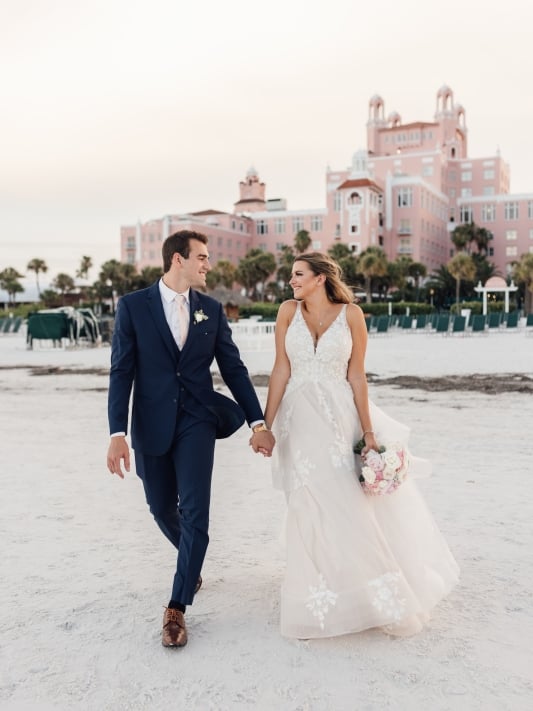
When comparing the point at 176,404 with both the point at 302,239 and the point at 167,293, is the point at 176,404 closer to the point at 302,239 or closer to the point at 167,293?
the point at 167,293

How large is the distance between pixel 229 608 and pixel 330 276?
170 cm

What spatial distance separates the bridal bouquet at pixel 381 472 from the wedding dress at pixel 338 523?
9 cm

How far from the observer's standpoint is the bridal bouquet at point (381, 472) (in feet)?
10.9

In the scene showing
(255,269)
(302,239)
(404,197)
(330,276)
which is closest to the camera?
(330,276)

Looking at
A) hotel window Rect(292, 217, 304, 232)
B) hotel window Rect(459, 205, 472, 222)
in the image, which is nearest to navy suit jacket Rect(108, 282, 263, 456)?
hotel window Rect(292, 217, 304, 232)

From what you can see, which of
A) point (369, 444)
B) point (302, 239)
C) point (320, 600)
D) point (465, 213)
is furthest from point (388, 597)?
point (465, 213)

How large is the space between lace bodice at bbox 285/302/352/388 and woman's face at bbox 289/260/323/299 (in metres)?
0.17

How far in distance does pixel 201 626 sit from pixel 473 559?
173cm

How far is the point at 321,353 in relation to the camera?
11.6ft

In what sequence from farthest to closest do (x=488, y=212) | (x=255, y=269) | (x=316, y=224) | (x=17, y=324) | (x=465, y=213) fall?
(x=465, y=213), (x=488, y=212), (x=316, y=224), (x=255, y=269), (x=17, y=324)

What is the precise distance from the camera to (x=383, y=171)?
102 metres

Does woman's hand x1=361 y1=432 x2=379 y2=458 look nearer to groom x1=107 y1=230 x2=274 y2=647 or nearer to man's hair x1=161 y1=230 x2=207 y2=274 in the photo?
groom x1=107 y1=230 x2=274 y2=647

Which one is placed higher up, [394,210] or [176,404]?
[394,210]

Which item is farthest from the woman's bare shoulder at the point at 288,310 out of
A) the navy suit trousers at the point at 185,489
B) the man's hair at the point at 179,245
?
the navy suit trousers at the point at 185,489
